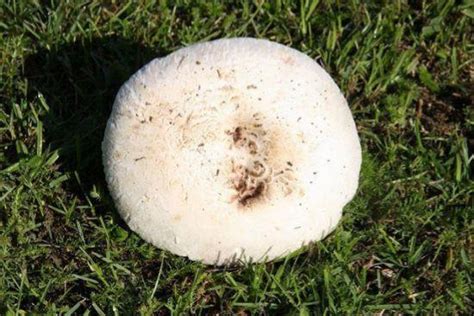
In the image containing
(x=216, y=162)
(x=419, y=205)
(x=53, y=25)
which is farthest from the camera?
(x=53, y=25)

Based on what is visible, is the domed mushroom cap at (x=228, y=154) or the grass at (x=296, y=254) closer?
the domed mushroom cap at (x=228, y=154)

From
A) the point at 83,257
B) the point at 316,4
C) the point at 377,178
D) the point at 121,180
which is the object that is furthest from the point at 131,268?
the point at 316,4

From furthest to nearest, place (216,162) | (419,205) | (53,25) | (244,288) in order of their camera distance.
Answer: (53,25) → (419,205) → (244,288) → (216,162)

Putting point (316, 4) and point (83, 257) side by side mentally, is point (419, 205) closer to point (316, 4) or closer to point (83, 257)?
point (316, 4)

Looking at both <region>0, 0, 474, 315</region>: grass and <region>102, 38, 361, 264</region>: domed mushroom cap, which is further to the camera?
<region>0, 0, 474, 315</region>: grass
